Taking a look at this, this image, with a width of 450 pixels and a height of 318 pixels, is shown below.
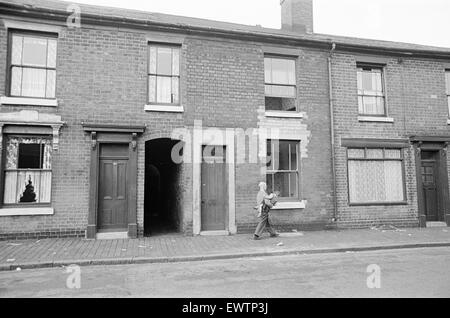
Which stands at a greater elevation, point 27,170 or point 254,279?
point 27,170

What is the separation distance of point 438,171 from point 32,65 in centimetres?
1474

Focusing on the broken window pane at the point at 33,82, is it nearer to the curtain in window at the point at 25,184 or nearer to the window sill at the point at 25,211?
the curtain in window at the point at 25,184

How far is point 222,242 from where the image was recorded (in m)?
9.61

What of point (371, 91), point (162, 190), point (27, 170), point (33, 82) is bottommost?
point (162, 190)

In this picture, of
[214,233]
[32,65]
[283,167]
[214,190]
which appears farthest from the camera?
[283,167]

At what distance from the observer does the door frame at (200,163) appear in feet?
35.6

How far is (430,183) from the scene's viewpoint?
13.1 m

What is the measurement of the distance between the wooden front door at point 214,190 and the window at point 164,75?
2.11 metres

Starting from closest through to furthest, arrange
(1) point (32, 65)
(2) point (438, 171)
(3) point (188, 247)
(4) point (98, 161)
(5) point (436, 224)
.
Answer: (3) point (188, 247)
(1) point (32, 65)
(4) point (98, 161)
(5) point (436, 224)
(2) point (438, 171)

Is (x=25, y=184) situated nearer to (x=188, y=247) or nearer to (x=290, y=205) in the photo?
(x=188, y=247)

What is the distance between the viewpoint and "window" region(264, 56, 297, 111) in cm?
1199

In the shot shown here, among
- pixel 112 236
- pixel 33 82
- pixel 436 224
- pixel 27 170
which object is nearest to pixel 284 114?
pixel 112 236

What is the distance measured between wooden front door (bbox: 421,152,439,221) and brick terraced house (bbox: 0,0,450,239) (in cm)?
6
